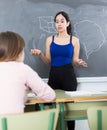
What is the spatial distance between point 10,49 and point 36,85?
30 centimetres

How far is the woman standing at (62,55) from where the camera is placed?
332 cm

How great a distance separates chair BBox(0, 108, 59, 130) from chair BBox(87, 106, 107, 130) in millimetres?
234

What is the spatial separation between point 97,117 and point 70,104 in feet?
3.64

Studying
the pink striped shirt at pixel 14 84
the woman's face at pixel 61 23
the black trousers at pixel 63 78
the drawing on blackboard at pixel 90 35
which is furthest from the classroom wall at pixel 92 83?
the pink striped shirt at pixel 14 84

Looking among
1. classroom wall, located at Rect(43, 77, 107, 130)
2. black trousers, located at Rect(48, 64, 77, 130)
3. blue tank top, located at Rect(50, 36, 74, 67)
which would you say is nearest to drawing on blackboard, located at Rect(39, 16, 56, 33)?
blue tank top, located at Rect(50, 36, 74, 67)

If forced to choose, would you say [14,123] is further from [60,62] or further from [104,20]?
[104,20]

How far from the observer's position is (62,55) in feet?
11.0

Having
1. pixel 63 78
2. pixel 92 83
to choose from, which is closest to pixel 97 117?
pixel 63 78

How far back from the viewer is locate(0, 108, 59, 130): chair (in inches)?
63.4

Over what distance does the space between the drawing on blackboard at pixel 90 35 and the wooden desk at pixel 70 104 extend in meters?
1.06

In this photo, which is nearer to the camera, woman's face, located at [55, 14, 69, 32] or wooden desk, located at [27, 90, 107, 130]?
wooden desk, located at [27, 90, 107, 130]

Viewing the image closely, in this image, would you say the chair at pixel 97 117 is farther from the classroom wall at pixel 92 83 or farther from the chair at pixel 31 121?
the classroom wall at pixel 92 83

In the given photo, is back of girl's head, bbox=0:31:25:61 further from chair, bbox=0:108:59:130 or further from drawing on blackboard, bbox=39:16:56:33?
drawing on blackboard, bbox=39:16:56:33

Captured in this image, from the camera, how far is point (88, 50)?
3799mm
